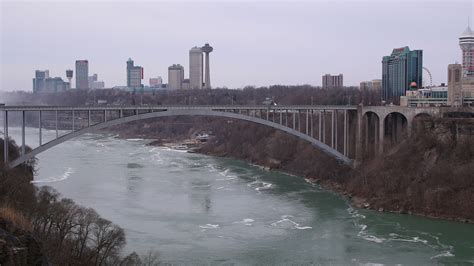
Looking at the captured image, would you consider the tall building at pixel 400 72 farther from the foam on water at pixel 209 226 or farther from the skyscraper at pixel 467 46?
the foam on water at pixel 209 226

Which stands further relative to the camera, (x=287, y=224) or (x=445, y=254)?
(x=287, y=224)

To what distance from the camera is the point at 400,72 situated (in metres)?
31.3

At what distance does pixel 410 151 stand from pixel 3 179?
1116 centimetres

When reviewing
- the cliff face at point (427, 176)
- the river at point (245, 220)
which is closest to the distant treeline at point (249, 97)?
the cliff face at point (427, 176)

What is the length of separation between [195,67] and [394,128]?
56.6 m

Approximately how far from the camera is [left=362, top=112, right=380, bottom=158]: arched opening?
19.5 m

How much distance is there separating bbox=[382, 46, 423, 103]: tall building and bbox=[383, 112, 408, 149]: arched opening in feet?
29.6

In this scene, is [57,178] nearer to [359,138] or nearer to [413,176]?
[359,138]

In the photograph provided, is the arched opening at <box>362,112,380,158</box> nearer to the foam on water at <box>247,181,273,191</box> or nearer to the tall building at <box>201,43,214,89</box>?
the foam on water at <box>247,181,273,191</box>

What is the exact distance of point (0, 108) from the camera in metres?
14.6

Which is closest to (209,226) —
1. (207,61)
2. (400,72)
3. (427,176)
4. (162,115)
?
(162,115)

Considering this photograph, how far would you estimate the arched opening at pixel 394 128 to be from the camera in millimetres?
19156

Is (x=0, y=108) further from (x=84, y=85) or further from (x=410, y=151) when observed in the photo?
(x=84, y=85)

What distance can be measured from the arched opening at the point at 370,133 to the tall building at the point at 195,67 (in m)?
55.0
